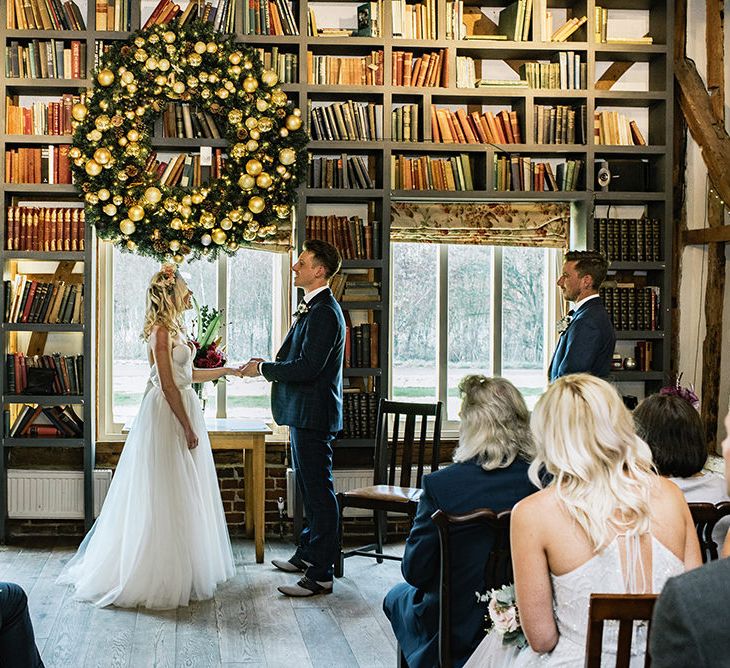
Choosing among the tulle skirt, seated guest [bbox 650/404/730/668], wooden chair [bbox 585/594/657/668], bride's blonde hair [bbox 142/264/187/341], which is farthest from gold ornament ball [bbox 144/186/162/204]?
seated guest [bbox 650/404/730/668]

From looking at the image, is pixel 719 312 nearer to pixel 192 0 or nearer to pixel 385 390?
pixel 385 390

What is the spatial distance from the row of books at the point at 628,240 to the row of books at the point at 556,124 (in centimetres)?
56

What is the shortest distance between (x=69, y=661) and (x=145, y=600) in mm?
795

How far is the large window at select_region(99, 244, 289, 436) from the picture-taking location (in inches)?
265

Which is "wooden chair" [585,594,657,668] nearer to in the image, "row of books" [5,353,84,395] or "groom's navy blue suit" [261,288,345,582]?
"groom's navy blue suit" [261,288,345,582]

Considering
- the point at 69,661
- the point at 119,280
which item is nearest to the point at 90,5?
the point at 119,280

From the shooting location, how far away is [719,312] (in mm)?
6582

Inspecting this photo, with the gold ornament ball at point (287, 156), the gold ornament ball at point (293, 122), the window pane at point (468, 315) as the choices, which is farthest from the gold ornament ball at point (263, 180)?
the window pane at point (468, 315)

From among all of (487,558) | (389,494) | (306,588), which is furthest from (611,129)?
(487,558)

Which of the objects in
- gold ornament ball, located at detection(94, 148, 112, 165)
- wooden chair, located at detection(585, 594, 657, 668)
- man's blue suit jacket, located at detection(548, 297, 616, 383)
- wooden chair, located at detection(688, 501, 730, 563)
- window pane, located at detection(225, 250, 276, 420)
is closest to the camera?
wooden chair, located at detection(585, 594, 657, 668)

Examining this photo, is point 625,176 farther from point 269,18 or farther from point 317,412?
point 317,412

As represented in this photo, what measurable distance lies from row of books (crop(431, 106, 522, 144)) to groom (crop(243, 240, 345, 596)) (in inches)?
60.5

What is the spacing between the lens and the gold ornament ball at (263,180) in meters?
6.10

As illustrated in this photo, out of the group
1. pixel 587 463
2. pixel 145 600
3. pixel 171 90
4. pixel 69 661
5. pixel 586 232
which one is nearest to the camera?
pixel 587 463
